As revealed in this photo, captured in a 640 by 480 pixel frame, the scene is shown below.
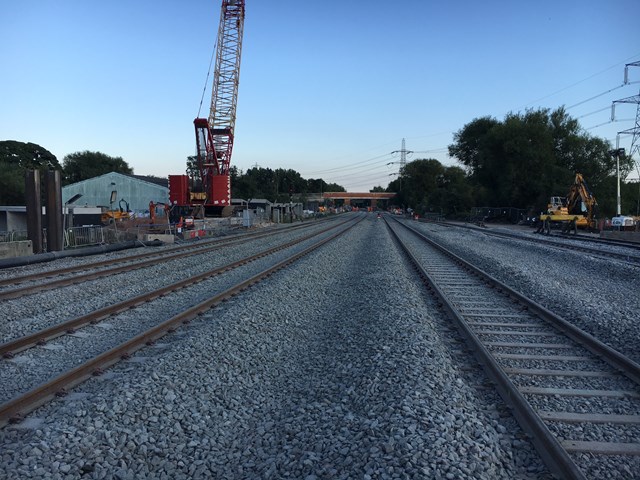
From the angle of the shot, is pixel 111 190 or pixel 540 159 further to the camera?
pixel 540 159

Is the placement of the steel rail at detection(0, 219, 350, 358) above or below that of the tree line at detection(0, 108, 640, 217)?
below

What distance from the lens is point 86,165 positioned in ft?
348

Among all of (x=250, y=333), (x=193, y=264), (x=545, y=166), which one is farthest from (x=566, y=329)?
(x=545, y=166)

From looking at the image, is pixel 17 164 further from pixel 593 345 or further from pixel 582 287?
pixel 593 345

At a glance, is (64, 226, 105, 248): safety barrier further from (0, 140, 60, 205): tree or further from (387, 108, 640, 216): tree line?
(387, 108, 640, 216): tree line

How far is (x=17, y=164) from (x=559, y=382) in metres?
98.1

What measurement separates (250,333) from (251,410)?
2976 mm

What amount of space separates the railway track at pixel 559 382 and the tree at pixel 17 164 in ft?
202

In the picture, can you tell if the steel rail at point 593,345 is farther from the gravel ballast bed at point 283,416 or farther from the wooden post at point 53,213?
the wooden post at point 53,213

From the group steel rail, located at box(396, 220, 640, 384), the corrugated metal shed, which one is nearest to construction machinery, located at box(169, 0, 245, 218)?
the corrugated metal shed

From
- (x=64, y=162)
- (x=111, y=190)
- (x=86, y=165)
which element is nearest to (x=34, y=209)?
(x=111, y=190)

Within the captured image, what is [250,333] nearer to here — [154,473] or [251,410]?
[251,410]

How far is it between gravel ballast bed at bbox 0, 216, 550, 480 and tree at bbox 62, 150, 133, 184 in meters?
104

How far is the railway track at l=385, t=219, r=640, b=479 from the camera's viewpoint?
4180 millimetres
